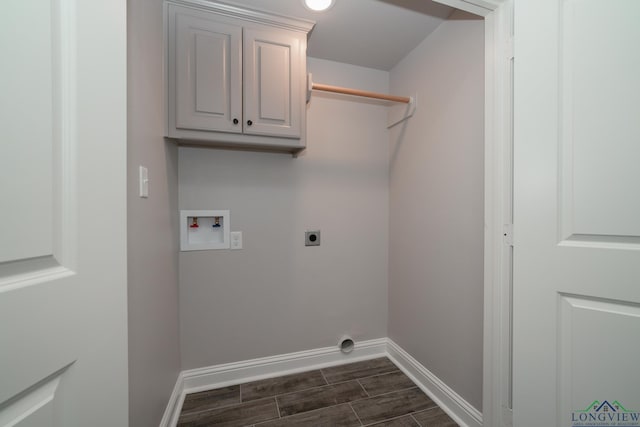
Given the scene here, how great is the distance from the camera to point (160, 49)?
1286 millimetres

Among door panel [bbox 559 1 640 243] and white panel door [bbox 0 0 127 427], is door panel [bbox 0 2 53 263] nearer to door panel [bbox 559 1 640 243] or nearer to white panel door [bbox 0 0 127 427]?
white panel door [bbox 0 0 127 427]

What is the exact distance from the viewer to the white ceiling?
4.77ft

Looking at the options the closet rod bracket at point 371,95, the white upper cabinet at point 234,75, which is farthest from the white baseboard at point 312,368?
the closet rod bracket at point 371,95

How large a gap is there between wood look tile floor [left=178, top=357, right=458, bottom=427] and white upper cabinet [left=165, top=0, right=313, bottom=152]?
163 cm

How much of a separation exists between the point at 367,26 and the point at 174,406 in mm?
2653

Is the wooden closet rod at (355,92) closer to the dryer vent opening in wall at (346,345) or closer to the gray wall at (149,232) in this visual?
the gray wall at (149,232)

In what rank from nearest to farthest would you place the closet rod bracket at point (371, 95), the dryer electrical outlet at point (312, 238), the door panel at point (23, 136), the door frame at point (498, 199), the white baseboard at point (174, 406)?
the door panel at point (23, 136), the door frame at point (498, 199), the white baseboard at point (174, 406), the closet rod bracket at point (371, 95), the dryer electrical outlet at point (312, 238)

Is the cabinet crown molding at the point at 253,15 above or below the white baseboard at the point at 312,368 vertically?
above

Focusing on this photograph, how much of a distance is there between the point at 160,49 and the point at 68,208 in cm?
120

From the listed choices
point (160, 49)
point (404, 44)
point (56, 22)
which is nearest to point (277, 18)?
point (160, 49)

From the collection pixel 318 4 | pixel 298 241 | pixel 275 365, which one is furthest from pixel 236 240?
pixel 318 4

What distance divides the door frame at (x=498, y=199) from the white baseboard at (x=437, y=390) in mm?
195

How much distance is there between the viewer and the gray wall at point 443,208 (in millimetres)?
1373

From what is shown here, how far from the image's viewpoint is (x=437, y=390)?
5.21ft
